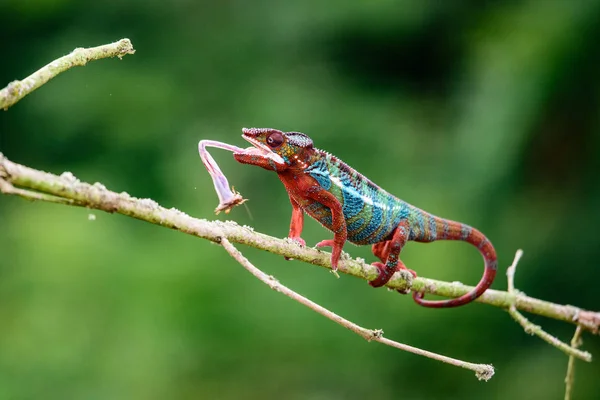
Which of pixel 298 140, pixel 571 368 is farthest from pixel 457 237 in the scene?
pixel 298 140

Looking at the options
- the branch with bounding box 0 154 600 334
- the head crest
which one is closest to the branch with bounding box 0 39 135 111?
the branch with bounding box 0 154 600 334

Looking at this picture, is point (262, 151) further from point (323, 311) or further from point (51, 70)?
point (51, 70)

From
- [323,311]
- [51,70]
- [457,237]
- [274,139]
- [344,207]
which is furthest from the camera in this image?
[457,237]

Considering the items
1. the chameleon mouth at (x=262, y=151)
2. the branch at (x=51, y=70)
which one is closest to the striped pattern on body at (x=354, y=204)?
the chameleon mouth at (x=262, y=151)

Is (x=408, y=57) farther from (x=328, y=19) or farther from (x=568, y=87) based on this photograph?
(x=568, y=87)

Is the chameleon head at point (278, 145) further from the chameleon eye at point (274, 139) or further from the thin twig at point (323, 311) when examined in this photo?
Result: the thin twig at point (323, 311)

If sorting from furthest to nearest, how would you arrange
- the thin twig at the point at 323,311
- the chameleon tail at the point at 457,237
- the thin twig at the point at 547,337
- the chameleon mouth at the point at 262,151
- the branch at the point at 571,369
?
the chameleon tail at the point at 457,237, the branch at the point at 571,369, the thin twig at the point at 547,337, the chameleon mouth at the point at 262,151, the thin twig at the point at 323,311

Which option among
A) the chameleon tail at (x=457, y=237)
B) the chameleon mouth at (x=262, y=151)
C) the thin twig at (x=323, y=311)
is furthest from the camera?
the chameleon tail at (x=457, y=237)
